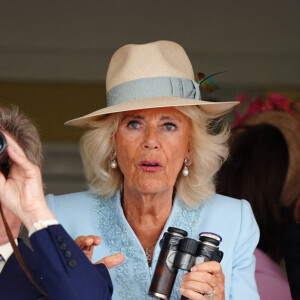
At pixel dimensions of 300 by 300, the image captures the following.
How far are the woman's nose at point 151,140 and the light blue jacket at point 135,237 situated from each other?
301 mm

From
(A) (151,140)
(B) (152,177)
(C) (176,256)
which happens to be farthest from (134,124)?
(C) (176,256)

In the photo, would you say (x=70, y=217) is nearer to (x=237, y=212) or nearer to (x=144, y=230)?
(x=144, y=230)

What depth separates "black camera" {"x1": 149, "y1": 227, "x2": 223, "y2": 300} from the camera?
2.34m

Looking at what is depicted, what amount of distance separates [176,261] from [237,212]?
30.4 inches

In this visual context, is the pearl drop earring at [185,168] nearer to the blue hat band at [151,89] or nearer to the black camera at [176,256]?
the blue hat band at [151,89]

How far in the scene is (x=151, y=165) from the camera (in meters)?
2.92

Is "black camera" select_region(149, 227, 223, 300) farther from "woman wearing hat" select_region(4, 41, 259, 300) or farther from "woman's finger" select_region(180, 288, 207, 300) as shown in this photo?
"woman wearing hat" select_region(4, 41, 259, 300)

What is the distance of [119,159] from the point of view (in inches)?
121

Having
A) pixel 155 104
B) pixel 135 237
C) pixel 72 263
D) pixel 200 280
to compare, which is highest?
pixel 155 104

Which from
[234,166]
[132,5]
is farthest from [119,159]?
[132,5]

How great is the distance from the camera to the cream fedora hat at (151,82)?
9.59 feet

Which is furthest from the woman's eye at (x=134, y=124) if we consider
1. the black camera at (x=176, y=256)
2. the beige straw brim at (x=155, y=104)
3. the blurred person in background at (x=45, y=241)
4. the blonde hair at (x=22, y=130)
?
the blurred person in background at (x=45, y=241)

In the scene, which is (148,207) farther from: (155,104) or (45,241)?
(45,241)

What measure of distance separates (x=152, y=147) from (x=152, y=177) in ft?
0.37
